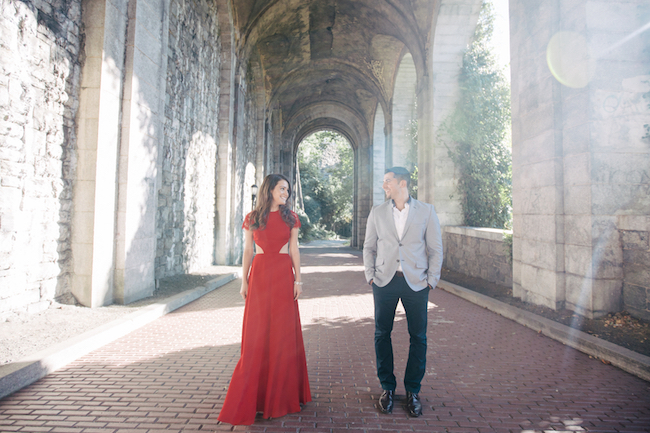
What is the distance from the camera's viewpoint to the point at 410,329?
245 centimetres

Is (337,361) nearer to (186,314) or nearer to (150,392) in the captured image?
(150,392)

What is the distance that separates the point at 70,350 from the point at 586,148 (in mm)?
5935

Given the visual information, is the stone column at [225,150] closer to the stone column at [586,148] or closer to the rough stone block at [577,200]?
the stone column at [586,148]

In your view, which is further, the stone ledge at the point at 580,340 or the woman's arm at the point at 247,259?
the stone ledge at the point at 580,340

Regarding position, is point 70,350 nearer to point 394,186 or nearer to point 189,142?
point 394,186

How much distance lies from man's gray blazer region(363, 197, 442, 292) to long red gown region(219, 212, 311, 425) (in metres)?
0.62

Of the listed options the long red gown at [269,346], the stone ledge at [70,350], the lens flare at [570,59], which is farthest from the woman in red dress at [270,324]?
the lens flare at [570,59]

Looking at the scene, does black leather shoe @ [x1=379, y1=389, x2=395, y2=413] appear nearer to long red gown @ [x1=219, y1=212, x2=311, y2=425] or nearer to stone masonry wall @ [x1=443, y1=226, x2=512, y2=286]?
long red gown @ [x1=219, y1=212, x2=311, y2=425]

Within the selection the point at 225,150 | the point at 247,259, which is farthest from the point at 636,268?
the point at 225,150

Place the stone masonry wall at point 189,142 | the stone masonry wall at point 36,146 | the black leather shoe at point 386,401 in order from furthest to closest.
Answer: the stone masonry wall at point 189,142
the stone masonry wall at point 36,146
the black leather shoe at point 386,401

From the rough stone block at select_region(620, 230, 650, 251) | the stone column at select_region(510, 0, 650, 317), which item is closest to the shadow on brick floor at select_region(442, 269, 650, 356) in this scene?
the stone column at select_region(510, 0, 650, 317)

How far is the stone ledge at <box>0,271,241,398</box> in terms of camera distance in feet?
8.48

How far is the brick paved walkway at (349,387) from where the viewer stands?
87.7 inches

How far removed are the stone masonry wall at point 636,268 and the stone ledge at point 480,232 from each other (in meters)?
2.21
